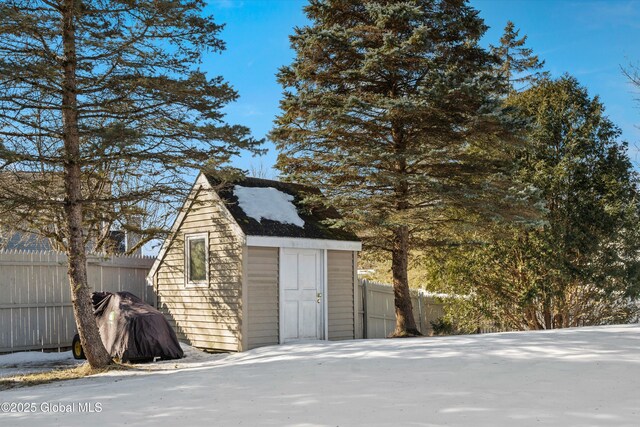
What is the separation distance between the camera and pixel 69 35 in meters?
10.9

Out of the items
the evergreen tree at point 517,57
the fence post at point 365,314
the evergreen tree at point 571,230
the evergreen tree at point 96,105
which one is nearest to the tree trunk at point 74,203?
the evergreen tree at point 96,105

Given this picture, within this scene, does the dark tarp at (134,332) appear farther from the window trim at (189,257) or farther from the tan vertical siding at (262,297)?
the tan vertical siding at (262,297)

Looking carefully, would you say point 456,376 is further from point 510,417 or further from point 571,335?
point 571,335

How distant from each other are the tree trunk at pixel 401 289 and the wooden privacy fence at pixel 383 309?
3.68 feet

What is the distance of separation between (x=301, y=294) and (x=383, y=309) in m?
4.77

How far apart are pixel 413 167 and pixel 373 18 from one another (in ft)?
12.4

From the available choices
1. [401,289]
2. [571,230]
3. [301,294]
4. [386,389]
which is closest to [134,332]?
[301,294]

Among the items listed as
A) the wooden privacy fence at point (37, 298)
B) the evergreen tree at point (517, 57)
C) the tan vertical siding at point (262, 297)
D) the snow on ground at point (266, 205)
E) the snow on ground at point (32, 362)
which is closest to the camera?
the snow on ground at point (32, 362)

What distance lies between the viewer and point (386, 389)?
7.23m

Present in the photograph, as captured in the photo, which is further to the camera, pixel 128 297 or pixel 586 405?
pixel 128 297

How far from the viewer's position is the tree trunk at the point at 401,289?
15.4m

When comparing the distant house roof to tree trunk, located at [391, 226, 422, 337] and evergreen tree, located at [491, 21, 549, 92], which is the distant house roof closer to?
tree trunk, located at [391, 226, 422, 337]

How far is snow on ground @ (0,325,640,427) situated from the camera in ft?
19.9

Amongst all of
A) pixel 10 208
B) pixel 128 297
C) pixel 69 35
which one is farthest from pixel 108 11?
pixel 128 297
